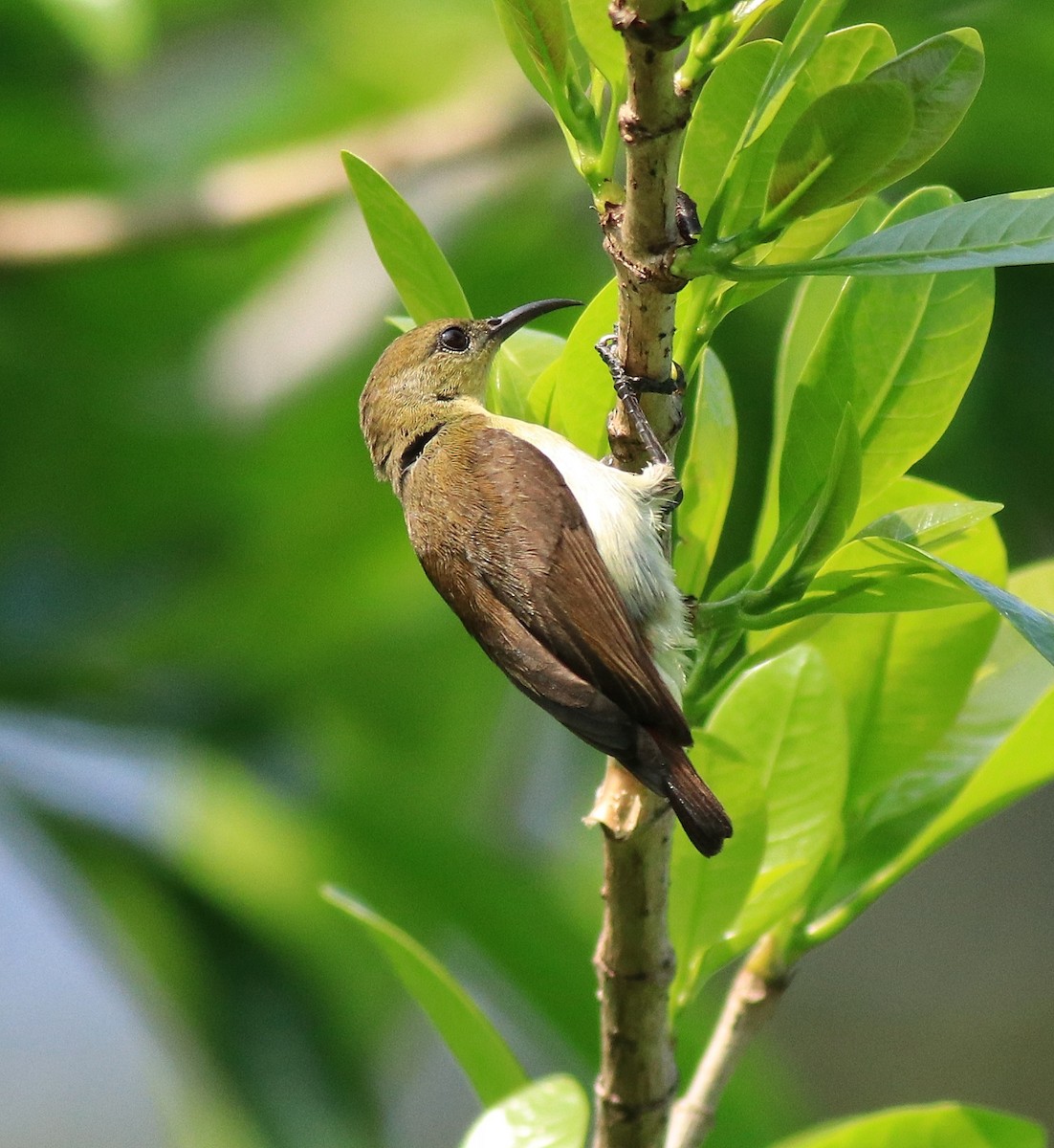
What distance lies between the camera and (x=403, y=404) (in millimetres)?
2455

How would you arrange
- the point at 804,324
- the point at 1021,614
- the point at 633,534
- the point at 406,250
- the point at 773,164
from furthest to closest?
the point at 633,534 < the point at 804,324 < the point at 406,250 < the point at 773,164 < the point at 1021,614

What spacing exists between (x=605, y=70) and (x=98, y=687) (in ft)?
9.38

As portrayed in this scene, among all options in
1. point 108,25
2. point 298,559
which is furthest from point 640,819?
point 298,559

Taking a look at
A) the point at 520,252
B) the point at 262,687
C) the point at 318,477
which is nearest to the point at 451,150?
the point at 520,252

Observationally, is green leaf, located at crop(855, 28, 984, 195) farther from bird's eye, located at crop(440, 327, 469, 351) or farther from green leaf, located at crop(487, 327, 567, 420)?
bird's eye, located at crop(440, 327, 469, 351)

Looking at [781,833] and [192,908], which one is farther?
[192,908]

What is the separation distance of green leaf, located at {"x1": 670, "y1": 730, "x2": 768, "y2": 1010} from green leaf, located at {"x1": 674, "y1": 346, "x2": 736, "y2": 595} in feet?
0.55

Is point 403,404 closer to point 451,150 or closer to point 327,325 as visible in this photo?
point 451,150

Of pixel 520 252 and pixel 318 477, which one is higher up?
pixel 520 252

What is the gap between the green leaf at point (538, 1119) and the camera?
49.9 inches

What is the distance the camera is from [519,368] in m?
1.56

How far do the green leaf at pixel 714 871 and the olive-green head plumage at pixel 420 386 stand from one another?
3.67ft

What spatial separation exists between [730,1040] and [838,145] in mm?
859

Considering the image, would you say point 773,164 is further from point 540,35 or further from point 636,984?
point 636,984
